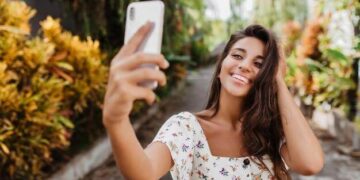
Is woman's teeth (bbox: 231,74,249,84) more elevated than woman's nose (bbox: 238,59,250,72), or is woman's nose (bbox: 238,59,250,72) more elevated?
woman's nose (bbox: 238,59,250,72)

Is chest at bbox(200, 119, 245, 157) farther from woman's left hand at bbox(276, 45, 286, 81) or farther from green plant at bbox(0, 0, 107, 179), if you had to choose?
green plant at bbox(0, 0, 107, 179)

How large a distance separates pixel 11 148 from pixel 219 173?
234cm

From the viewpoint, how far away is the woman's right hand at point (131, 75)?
3.22 feet

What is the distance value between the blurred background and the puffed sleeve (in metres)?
0.80

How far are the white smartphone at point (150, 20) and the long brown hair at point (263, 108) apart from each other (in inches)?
37.0

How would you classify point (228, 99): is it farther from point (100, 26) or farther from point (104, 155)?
point (100, 26)

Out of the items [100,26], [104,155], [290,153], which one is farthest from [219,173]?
[100,26]

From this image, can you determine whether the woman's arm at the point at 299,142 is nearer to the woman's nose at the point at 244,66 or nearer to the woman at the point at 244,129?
the woman at the point at 244,129

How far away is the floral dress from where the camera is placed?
186cm

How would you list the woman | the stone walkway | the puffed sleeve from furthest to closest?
1. the stone walkway
2. the woman
3. the puffed sleeve

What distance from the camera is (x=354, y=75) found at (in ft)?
22.7

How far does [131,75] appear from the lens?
0.98 metres

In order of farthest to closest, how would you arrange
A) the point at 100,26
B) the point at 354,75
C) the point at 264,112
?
the point at 354,75, the point at 100,26, the point at 264,112

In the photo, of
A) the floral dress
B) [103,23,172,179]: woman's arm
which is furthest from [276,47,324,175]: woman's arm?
[103,23,172,179]: woman's arm
